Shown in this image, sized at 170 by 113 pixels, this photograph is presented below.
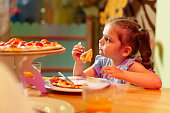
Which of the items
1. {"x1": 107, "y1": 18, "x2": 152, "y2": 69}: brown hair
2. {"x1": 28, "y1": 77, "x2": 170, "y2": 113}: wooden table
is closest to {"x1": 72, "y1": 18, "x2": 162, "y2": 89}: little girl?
{"x1": 107, "y1": 18, "x2": 152, "y2": 69}: brown hair

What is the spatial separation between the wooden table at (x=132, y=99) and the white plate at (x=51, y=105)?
0.04 metres

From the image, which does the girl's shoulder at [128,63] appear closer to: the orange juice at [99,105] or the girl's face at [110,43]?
the girl's face at [110,43]

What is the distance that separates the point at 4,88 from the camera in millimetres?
413

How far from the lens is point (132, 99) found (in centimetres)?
97

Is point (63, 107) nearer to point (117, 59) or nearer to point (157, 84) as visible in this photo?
point (157, 84)

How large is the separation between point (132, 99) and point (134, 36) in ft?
1.85

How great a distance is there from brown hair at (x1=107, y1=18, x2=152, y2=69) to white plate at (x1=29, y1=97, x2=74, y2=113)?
0.70 metres

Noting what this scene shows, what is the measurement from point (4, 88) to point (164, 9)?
2111 millimetres

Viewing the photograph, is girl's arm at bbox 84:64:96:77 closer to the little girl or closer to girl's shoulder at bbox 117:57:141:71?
the little girl

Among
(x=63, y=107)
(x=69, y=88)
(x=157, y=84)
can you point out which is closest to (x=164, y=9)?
(x=157, y=84)

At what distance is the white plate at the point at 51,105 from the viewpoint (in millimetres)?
804

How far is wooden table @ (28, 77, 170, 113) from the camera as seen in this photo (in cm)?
85

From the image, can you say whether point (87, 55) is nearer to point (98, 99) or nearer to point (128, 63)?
point (128, 63)

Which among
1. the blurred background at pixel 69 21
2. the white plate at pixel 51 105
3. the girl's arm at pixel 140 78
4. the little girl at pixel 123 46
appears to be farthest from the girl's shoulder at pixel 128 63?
the blurred background at pixel 69 21
